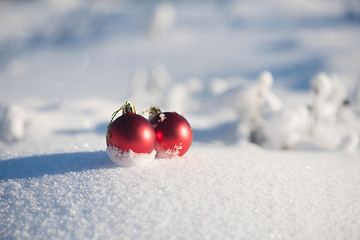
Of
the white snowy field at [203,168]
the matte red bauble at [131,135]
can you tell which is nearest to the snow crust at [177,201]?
the white snowy field at [203,168]

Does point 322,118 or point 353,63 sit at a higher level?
point 353,63

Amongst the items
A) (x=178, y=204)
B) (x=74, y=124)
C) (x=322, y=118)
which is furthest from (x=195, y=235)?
(x=322, y=118)

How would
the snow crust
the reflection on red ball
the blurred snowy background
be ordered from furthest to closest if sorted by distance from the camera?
1. the blurred snowy background
2. the reflection on red ball
3. the snow crust

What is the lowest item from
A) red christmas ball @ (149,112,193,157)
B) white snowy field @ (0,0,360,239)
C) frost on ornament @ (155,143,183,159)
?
white snowy field @ (0,0,360,239)

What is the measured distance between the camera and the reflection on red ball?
1489 millimetres

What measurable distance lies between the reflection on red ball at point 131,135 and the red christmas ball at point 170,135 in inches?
4.1

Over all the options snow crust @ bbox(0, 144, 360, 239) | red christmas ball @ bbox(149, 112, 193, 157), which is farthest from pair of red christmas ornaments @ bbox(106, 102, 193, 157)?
snow crust @ bbox(0, 144, 360, 239)

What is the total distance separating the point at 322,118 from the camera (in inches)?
152

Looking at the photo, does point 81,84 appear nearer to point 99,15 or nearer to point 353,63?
point 353,63

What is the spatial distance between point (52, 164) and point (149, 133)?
638mm

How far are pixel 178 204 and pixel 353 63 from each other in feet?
35.1

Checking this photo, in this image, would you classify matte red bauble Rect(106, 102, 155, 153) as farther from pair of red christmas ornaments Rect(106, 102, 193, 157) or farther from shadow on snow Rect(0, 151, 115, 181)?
shadow on snow Rect(0, 151, 115, 181)

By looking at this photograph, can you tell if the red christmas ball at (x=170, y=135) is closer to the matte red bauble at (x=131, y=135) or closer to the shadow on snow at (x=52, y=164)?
the matte red bauble at (x=131, y=135)

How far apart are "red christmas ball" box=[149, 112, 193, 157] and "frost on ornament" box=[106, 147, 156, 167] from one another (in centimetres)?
13
